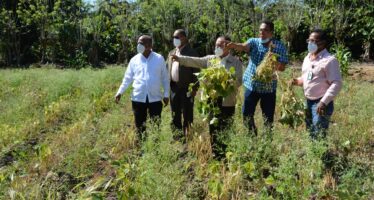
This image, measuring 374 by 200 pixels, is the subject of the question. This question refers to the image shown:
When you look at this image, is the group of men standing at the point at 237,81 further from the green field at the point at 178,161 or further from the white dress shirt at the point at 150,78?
the green field at the point at 178,161

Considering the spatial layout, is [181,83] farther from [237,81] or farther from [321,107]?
[321,107]

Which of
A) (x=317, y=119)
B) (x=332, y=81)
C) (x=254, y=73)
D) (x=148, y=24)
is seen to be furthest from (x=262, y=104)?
(x=148, y=24)

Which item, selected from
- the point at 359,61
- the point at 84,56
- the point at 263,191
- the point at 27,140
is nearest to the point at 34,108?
the point at 27,140

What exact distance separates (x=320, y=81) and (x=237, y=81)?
835 millimetres

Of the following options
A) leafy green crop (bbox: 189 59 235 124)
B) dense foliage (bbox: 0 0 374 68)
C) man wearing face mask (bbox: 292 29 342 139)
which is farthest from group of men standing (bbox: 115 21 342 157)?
dense foliage (bbox: 0 0 374 68)

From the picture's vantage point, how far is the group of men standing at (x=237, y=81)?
3.88 m

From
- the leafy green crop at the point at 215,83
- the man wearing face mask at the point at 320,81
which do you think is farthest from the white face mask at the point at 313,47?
the leafy green crop at the point at 215,83

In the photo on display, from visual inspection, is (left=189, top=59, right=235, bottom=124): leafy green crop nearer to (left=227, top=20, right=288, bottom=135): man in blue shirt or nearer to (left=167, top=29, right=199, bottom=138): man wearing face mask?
(left=227, top=20, right=288, bottom=135): man in blue shirt

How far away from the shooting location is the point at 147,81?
4.86m

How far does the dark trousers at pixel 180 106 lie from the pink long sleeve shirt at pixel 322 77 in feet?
5.10

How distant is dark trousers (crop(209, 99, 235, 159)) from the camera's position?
4.25m

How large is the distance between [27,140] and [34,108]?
189cm

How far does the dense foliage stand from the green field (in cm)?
658

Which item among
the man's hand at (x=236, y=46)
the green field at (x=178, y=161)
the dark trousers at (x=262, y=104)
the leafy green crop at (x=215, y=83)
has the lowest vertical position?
the green field at (x=178, y=161)
